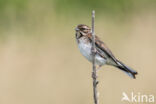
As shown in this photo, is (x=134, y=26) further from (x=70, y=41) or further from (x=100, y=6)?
(x=100, y=6)

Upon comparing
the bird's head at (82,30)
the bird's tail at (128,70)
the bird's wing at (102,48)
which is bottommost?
the bird's tail at (128,70)

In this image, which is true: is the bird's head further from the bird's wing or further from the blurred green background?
the blurred green background

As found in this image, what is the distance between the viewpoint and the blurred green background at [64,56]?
8.34 metres

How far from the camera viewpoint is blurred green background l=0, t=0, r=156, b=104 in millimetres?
8344

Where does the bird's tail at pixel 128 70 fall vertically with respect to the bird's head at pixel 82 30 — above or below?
below

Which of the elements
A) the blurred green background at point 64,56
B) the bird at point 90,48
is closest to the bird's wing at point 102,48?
the bird at point 90,48

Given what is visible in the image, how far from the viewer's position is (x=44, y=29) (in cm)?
1027

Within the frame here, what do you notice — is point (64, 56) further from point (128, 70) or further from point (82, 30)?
point (128, 70)

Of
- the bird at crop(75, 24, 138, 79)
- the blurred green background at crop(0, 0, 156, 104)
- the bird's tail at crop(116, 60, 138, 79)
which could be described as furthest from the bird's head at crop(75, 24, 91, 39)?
the blurred green background at crop(0, 0, 156, 104)

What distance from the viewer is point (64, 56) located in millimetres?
8898

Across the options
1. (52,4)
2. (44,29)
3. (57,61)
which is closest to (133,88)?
(57,61)

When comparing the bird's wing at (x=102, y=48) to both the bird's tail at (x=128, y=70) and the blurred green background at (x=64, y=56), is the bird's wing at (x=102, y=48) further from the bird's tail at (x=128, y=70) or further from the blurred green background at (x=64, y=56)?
the blurred green background at (x=64, y=56)

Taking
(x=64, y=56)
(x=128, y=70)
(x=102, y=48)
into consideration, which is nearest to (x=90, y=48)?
(x=102, y=48)

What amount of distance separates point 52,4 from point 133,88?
3.36 metres
